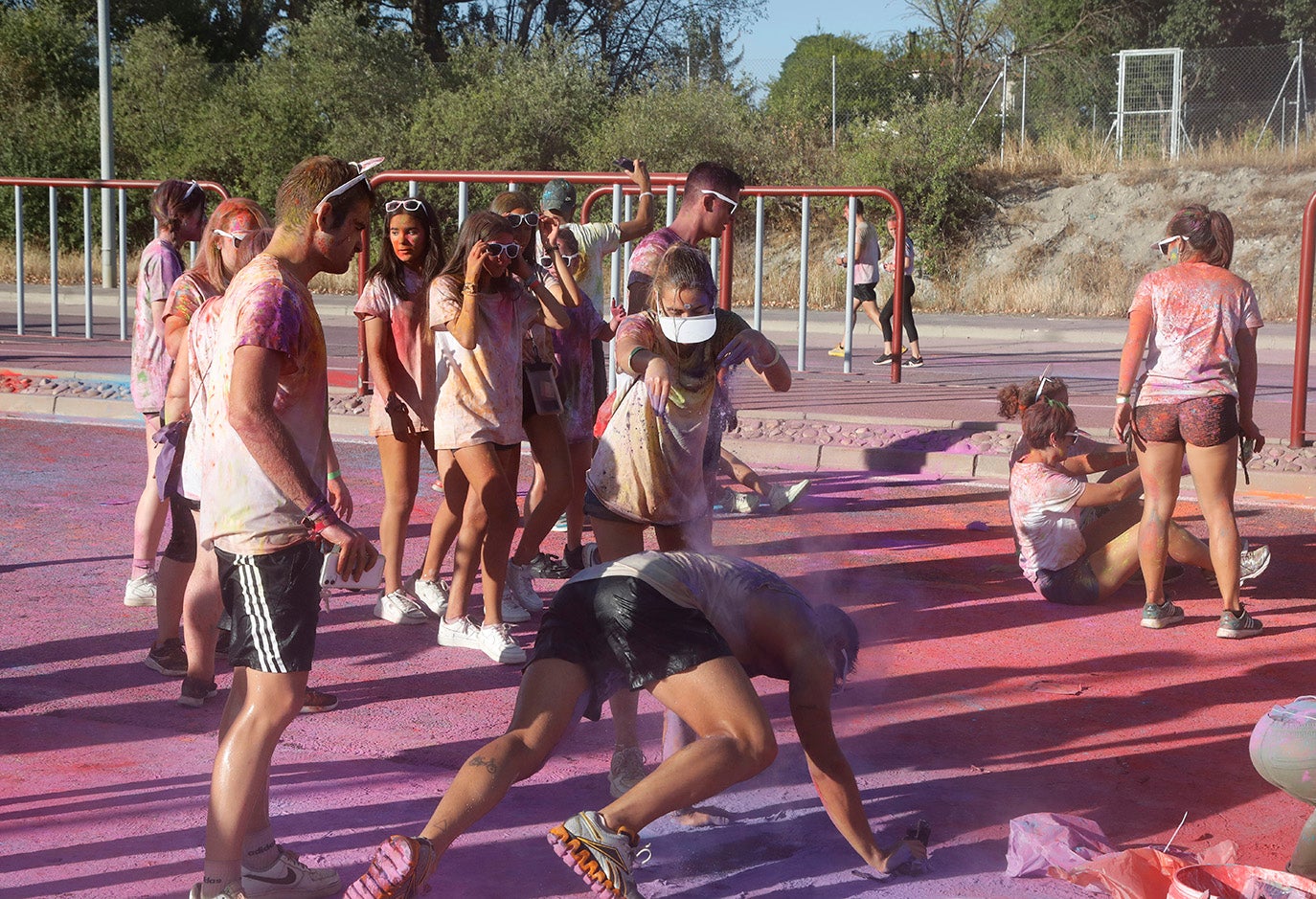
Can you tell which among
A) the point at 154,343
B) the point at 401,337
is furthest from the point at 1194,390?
the point at 154,343

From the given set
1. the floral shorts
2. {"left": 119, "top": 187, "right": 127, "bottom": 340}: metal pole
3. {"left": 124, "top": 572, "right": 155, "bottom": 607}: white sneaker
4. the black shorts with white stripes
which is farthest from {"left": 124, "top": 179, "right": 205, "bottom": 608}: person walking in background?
{"left": 119, "top": 187, "right": 127, "bottom": 340}: metal pole

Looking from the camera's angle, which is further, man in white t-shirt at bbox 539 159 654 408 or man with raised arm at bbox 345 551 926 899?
man in white t-shirt at bbox 539 159 654 408

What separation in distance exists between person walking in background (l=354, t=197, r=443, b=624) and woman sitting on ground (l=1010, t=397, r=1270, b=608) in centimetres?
264

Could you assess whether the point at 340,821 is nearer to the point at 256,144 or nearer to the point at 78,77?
the point at 256,144

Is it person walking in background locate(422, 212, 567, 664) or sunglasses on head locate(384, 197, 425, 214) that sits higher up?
sunglasses on head locate(384, 197, 425, 214)

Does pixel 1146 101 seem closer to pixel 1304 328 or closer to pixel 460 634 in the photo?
pixel 1304 328

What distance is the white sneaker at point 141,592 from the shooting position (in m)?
6.26

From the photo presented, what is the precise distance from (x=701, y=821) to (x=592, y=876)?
3.09ft

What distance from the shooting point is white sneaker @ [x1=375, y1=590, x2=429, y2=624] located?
Result: 609 centimetres

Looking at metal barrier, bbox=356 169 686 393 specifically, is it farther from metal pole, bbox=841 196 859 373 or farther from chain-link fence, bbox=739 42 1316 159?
chain-link fence, bbox=739 42 1316 159

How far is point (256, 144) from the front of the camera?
31484mm

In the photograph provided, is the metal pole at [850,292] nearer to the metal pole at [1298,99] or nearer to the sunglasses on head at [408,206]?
the sunglasses on head at [408,206]

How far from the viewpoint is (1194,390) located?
5.84 m

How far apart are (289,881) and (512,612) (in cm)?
261
